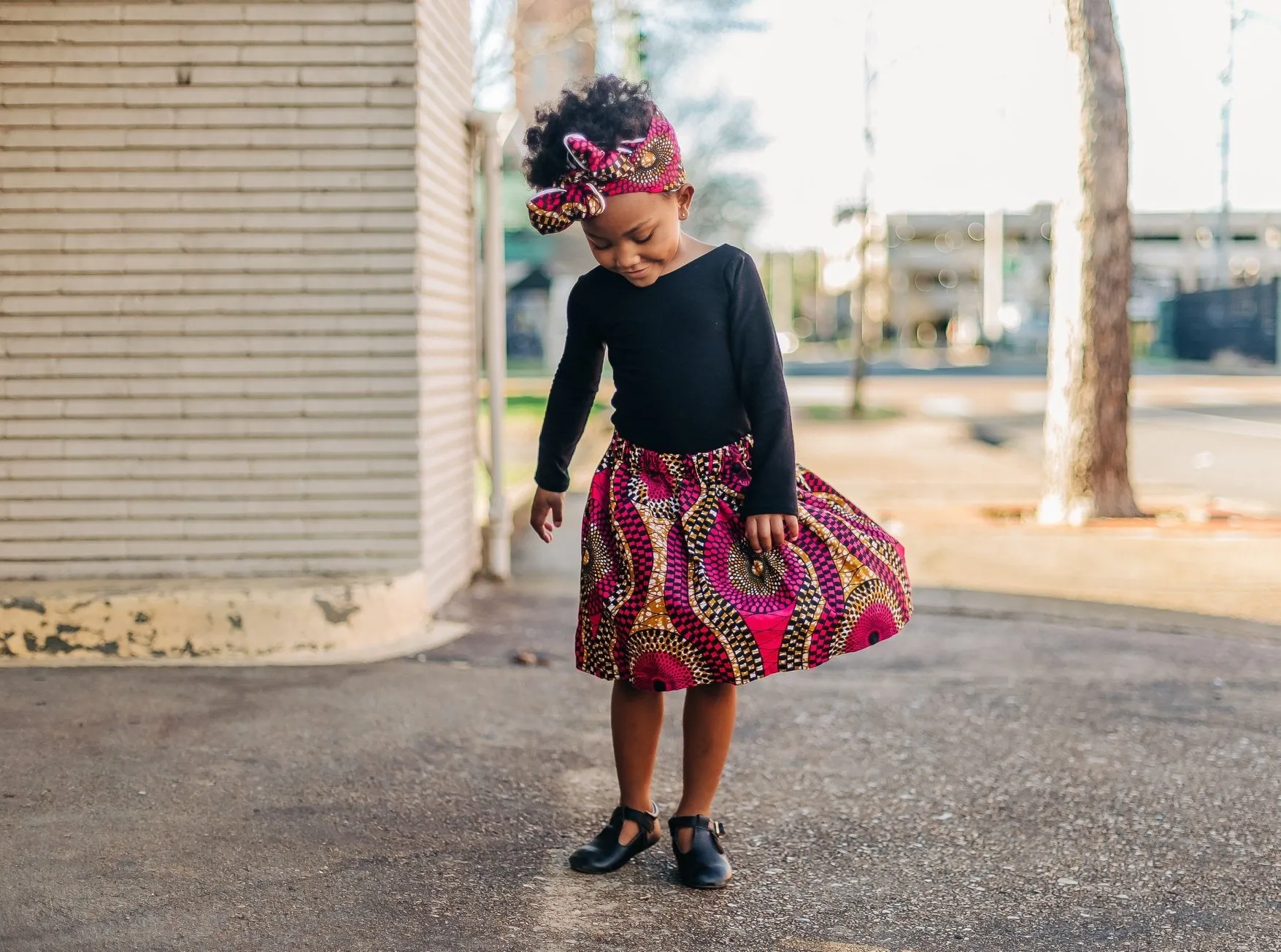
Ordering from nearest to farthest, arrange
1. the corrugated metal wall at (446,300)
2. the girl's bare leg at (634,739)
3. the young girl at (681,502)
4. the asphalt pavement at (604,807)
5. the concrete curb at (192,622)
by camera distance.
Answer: the asphalt pavement at (604,807) < the young girl at (681,502) < the girl's bare leg at (634,739) < the concrete curb at (192,622) < the corrugated metal wall at (446,300)

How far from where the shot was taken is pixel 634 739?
335 centimetres

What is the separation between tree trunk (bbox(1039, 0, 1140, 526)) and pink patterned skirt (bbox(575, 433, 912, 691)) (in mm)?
6548

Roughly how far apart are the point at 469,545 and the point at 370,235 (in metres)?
1.88

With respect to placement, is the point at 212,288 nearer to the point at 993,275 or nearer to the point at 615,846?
the point at 615,846

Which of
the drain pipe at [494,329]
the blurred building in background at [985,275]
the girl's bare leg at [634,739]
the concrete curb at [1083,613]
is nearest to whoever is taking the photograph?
the girl's bare leg at [634,739]

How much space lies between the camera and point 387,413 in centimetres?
578

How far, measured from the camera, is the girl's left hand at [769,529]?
3.14 metres

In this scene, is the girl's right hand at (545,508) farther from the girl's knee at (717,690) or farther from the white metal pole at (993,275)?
the white metal pole at (993,275)

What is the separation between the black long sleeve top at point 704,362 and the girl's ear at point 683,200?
11 centimetres

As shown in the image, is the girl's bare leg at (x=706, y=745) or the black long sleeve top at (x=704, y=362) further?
the girl's bare leg at (x=706, y=745)

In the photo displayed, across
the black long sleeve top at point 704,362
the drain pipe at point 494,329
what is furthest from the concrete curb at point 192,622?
the black long sleeve top at point 704,362

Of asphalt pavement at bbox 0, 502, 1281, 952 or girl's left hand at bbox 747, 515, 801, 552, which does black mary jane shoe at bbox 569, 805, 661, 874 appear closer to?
asphalt pavement at bbox 0, 502, 1281, 952

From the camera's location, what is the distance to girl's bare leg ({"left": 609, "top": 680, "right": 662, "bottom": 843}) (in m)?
3.35

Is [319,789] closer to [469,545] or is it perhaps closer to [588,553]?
[588,553]
